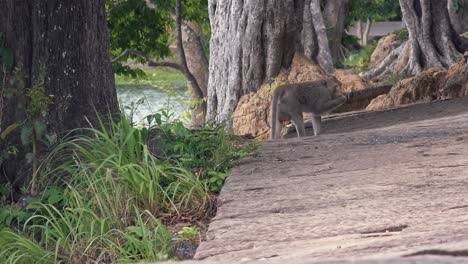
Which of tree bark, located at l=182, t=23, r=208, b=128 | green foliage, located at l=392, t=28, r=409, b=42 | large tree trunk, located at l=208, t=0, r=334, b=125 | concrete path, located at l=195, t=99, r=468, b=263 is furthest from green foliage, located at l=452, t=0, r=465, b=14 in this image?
concrete path, located at l=195, t=99, r=468, b=263

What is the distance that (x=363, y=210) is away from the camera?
18.9 ft

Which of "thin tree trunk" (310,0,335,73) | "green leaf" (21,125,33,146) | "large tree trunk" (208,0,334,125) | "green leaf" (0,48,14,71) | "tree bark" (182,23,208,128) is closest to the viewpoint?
"green leaf" (21,125,33,146)

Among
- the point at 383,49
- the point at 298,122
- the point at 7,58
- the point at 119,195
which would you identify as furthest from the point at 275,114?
the point at 383,49

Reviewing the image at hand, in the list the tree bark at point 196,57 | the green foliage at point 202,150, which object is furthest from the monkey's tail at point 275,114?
the tree bark at point 196,57

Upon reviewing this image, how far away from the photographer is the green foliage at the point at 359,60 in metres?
31.9

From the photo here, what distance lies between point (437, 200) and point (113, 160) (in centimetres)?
253

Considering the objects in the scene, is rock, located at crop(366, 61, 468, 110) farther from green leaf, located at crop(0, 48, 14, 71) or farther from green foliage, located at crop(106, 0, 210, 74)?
green leaf, located at crop(0, 48, 14, 71)

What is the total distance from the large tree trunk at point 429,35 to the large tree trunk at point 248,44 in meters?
7.98

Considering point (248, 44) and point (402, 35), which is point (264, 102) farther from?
point (402, 35)

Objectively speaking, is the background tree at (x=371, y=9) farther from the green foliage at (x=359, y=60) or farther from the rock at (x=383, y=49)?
the rock at (x=383, y=49)

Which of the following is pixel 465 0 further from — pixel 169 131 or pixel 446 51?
pixel 169 131

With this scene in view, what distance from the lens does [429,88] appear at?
1584 centimetres

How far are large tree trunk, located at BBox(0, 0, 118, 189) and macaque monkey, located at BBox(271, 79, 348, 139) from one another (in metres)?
4.58

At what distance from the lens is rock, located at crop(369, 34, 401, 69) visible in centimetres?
3180
